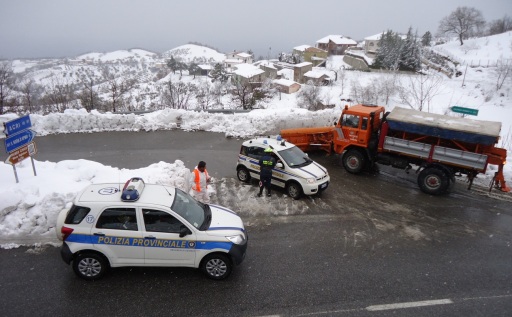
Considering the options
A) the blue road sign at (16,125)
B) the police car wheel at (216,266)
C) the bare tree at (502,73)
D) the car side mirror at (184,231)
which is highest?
the bare tree at (502,73)

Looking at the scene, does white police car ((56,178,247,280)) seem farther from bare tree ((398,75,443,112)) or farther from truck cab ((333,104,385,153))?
bare tree ((398,75,443,112))

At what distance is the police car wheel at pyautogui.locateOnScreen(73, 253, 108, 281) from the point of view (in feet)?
20.8

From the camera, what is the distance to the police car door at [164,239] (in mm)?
6320

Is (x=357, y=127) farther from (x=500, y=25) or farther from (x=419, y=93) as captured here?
(x=500, y=25)

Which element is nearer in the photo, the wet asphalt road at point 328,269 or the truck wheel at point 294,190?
the wet asphalt road at point 328,269

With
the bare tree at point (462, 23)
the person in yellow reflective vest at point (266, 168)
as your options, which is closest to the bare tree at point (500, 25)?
the bare tree at point (462, 23)

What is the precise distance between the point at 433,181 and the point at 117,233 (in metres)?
10.3

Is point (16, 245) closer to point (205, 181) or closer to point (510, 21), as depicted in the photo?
point (205, 181)

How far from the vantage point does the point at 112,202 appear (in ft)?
20.6

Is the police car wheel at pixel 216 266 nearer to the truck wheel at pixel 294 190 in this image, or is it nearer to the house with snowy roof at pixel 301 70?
the truck wheel at pixel 294 190

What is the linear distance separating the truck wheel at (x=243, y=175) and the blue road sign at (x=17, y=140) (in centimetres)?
661

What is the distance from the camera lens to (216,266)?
661 cm

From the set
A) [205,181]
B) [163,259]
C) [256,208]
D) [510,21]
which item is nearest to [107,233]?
[163,259]

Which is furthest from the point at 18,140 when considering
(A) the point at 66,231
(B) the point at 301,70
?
(B) the point at 301,70
